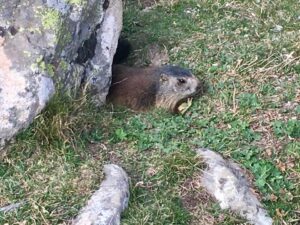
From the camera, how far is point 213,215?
4664mm

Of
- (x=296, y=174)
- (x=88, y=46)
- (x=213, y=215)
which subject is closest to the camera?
(x=213, y=215)

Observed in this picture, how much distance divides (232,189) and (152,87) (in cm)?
176

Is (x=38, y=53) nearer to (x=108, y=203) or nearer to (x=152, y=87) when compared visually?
(x=108, y=203)

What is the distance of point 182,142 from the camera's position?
5266 mm

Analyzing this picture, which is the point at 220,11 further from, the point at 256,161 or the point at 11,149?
the point at 11,149

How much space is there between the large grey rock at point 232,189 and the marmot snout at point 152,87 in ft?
3.79

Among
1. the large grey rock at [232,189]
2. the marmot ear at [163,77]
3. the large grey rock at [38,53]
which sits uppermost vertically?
the large grey rock at [38,53]

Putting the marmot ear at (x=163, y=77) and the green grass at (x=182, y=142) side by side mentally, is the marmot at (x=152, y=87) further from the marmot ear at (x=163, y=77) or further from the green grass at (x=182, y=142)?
the green grass at (x=182, y=142)

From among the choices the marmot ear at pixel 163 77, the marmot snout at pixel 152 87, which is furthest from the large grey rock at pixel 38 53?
the marmot ear at pixel 163 77

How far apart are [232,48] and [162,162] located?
78.7 inches

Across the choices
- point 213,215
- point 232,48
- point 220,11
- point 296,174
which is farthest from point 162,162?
point 220,11

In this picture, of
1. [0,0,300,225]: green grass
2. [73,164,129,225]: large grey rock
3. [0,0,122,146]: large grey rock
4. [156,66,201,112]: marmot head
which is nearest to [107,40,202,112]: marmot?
[156,66,201,112]: marmot head

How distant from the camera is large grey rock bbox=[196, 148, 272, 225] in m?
4.65

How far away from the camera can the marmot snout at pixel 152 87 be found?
19.8 feet
